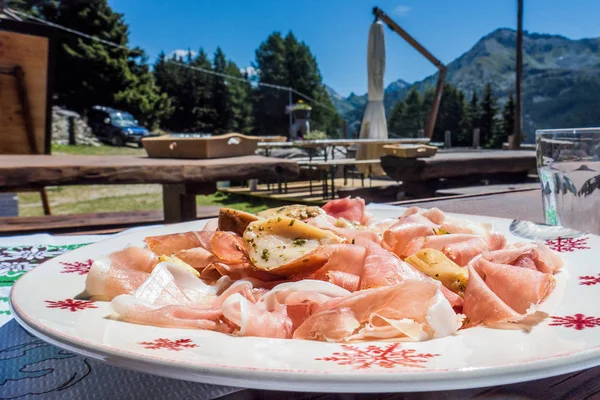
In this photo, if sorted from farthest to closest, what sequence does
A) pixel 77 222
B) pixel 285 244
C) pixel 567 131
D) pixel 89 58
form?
1. pixel 89 58
2. pixel 77 222
3. pixel 567 131
4. pixel 285 244

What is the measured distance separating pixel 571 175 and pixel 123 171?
5.35 feet

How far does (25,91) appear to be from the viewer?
3115mm

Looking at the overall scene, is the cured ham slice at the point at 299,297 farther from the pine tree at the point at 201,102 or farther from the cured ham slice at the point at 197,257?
the pine tree at the point at 201,102

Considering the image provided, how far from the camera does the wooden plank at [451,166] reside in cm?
432

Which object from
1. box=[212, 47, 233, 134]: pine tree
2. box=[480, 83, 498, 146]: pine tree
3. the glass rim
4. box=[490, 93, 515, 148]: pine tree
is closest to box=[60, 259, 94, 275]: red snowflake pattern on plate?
the glass rim

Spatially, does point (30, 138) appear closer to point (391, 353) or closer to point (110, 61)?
point (391, 353)

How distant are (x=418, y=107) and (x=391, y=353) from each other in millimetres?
40832

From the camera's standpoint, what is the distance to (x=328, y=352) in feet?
1.26

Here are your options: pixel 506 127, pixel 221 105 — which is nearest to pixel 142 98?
pixel 221 105

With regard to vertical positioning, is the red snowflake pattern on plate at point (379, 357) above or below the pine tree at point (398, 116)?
below

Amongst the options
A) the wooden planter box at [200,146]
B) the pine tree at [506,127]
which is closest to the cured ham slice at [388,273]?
the wooden planter box at [200,146]

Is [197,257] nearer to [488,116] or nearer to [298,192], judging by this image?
[298,192]

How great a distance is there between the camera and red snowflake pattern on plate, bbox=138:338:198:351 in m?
0.39

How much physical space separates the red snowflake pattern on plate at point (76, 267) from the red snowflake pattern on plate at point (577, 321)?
56cm
